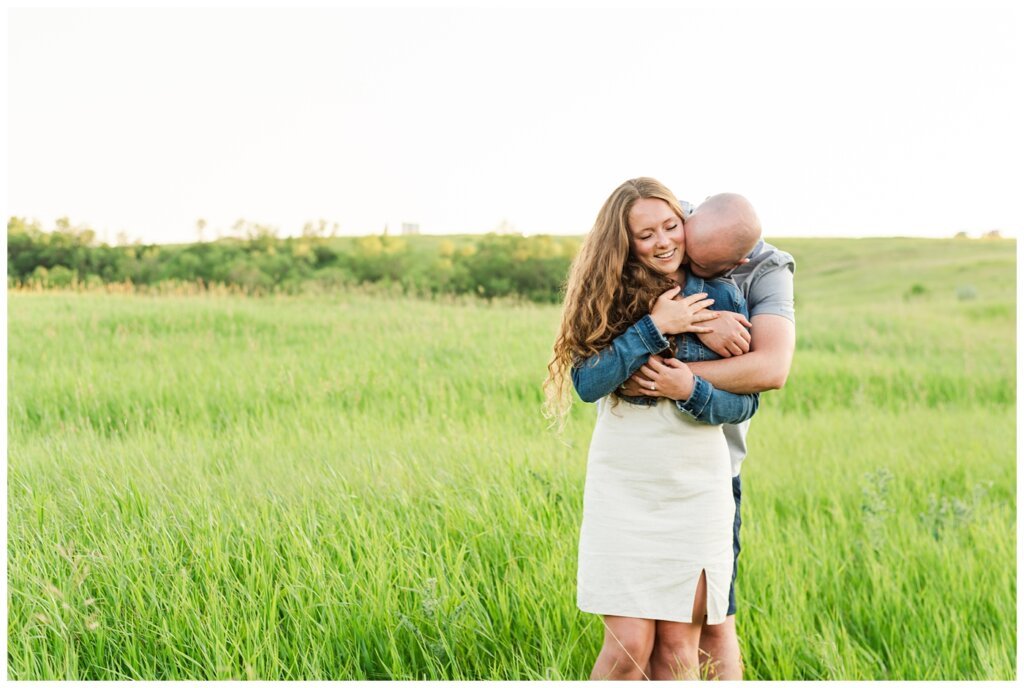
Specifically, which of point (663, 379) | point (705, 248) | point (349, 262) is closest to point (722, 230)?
point (705, 248)

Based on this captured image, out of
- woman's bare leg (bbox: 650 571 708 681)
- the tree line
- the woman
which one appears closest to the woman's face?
the woman

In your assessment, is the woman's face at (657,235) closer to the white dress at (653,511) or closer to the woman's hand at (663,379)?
the woman's hand at (663,379)

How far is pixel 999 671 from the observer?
3.96m

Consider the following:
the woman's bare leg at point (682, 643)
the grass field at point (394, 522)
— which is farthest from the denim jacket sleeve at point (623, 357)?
the grass field at point (394, 522)

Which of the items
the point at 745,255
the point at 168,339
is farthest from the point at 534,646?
the point at 168,339

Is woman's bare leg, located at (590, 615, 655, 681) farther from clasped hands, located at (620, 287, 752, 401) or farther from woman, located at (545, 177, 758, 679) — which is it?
clasped hands, located at (620, 287, 752, 401)

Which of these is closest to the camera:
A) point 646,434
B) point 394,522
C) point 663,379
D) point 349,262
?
point 663,379

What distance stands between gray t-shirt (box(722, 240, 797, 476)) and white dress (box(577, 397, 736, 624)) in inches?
19.9

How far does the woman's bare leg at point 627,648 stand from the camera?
2.95 m

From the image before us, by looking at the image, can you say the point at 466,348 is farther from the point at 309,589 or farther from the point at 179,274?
the point at 179,274

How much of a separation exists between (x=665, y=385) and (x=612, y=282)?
413 mm

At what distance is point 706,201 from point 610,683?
5.96 feet

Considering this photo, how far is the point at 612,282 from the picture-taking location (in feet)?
9.39

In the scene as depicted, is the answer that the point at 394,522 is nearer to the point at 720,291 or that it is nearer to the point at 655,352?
the point at 655,352
